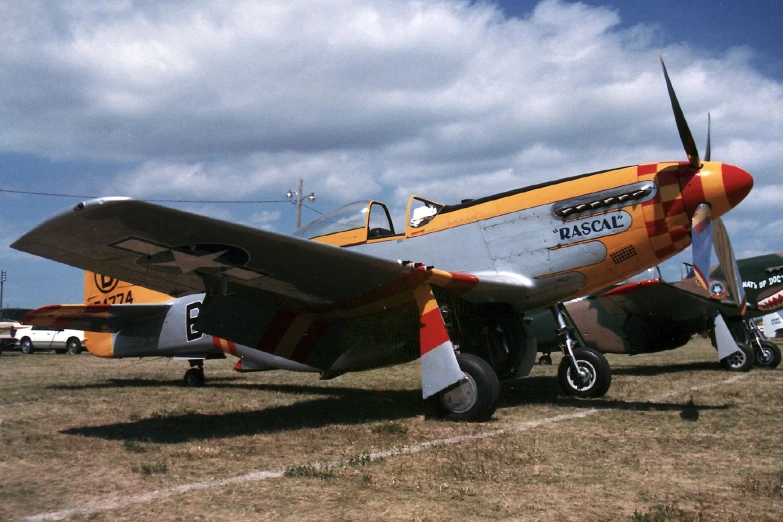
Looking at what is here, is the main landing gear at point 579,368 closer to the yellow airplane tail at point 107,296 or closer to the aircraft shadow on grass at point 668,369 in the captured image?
the aircraft shadow on grass at point 668,369

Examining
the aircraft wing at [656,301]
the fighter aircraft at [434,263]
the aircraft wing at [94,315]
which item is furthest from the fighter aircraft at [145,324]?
the aircraft wing at [656,301]

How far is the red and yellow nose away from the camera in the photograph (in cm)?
601

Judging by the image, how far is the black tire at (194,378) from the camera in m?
10.2

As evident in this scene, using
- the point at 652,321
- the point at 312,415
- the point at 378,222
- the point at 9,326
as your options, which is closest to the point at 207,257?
the point at 312,415

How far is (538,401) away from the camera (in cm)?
754

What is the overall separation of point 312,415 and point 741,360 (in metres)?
9.77

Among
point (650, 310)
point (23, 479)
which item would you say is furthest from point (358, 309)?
point (650, 310)

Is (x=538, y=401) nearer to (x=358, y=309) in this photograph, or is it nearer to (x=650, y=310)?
(x=358, y=309)

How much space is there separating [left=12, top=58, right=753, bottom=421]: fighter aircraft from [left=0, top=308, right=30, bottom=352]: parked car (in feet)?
52.7

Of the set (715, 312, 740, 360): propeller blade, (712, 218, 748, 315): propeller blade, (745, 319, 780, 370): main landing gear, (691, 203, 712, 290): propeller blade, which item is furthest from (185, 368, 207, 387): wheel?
(745, 319, 780, 370): main landing gear

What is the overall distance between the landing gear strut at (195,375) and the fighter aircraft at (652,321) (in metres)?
6.16

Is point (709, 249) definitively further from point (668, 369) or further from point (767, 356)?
point (767, 356)

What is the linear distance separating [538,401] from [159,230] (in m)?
4.90

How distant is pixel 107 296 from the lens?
10.7 m
